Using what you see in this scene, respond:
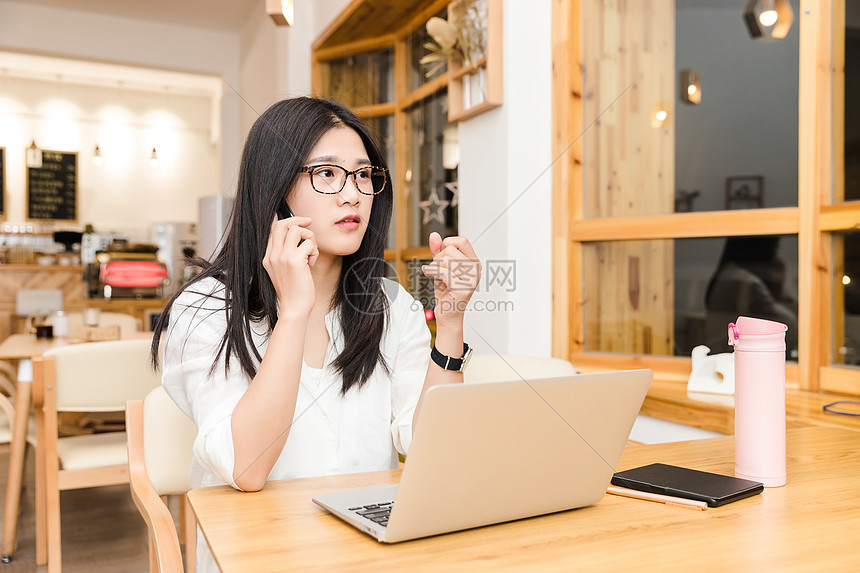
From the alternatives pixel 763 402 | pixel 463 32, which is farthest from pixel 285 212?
pixel 463 32

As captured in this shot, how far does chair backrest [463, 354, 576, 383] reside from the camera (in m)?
1.52

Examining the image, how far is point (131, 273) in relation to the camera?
18.1 ft

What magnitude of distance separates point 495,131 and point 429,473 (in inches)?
76.8

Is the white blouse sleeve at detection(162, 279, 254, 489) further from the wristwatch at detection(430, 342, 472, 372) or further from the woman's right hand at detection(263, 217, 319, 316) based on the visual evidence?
the wristwatch at detection(430, 342, 472, 372)

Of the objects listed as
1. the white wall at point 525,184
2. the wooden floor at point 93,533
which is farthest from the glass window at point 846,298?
the wooden floor at point 93,533

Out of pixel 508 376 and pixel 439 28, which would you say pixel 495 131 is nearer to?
pixel 439 28

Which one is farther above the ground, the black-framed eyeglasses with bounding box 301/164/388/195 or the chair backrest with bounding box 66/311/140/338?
the black-framed eyeglasses with bounding box 301/164/388/195

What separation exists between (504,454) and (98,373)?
70.2 inches

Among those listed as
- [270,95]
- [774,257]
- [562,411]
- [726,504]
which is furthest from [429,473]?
[270,95]

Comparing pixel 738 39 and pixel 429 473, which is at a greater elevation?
pixel 738 39

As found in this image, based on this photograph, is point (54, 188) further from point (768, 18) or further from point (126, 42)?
point (768, 18)

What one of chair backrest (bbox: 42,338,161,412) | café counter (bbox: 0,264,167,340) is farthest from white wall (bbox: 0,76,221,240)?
chair backrest (bbox: 42,338,161,412)

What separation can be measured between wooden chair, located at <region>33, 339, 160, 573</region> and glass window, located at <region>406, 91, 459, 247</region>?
5.15 feet

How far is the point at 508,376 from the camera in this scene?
1550mm
